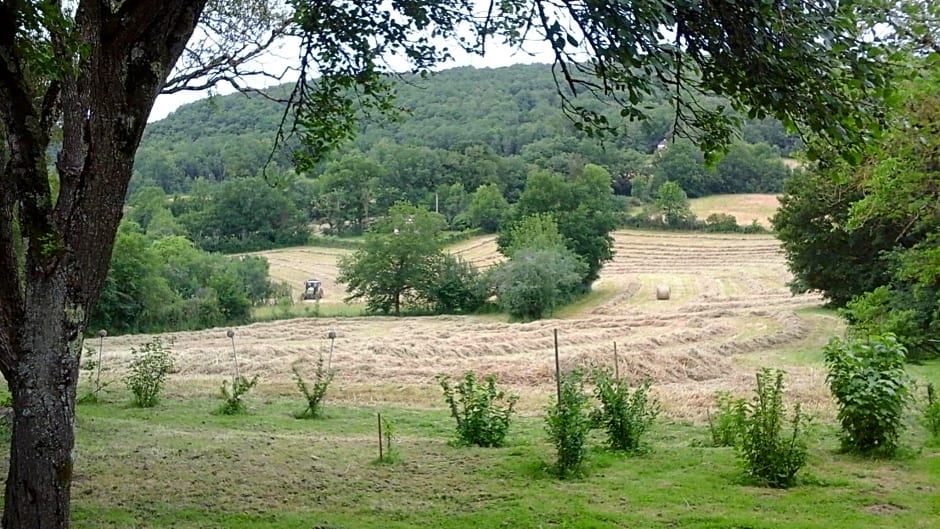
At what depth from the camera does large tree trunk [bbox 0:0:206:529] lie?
3.80 metres

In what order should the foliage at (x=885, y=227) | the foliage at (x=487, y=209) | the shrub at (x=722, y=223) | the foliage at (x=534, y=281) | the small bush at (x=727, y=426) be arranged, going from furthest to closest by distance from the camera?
the foliage at (x=487, y=209), the shrub at (x=722, y=223), the foliage at (x=534, y=281), the foliage at (x=885, y=227), the small bush at (x=727, y=426)

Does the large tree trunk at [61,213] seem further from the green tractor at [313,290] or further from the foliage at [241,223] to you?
the foliage at [241,223]

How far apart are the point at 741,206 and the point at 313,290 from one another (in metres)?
39.0

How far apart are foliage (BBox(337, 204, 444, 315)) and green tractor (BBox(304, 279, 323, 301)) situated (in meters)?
1.82

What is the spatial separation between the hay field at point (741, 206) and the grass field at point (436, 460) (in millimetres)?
38805

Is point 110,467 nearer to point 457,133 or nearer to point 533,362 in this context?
point 533,362

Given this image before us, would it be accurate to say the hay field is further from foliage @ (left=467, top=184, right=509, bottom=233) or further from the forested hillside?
foliage @ (left=467, top=184, right=509, bottom=233)

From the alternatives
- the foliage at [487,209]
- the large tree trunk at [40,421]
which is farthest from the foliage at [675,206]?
the large tree trunk at [40,421]

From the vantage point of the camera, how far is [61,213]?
3.88 metres

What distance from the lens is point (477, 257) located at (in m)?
57.7

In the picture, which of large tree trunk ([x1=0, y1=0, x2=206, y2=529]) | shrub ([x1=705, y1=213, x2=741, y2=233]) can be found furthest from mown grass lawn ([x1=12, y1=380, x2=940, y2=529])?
shrub ([x1=705, y1=213, x2=741, y2=233])

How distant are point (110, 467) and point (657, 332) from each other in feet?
81.2

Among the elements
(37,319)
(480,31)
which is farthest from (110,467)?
(480,31)

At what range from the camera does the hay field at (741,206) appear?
6275 cm
